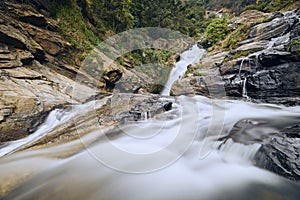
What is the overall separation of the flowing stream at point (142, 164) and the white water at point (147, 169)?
0.01 metres

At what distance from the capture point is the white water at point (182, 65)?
15534 mm

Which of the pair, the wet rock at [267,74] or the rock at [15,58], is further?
the wet rock at [267,74]

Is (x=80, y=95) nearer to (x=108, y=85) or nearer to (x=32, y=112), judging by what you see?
(x=32, y=112)

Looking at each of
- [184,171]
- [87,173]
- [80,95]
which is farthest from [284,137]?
[80,95]

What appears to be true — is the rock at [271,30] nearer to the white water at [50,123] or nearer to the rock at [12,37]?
the white water at [50,123]

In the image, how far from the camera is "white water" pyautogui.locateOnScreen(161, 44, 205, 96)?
15.5 meters

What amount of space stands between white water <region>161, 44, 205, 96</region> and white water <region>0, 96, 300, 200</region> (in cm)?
1008

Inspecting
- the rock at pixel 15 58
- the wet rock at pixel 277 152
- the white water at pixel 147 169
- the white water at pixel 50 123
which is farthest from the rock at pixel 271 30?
the rock at pixel 15 58

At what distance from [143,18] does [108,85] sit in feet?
46.5

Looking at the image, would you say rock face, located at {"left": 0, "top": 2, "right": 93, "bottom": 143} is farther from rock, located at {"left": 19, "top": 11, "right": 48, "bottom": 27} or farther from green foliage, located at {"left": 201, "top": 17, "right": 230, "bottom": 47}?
green foliage, located at {"left": 201, "top": 17, "right": 230, "bottom": 47}

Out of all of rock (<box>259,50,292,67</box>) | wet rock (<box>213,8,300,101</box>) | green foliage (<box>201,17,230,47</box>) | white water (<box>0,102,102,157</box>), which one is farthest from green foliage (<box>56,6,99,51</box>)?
green foliage (<box>201,17,230,47</box>)

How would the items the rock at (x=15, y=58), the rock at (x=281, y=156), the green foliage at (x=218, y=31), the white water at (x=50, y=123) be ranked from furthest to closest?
the green foliage at (x=218, y=31) < the rock at (x=15, y=58) < the white water at (x=50, y=123) < the rock at (x=281, y=156)

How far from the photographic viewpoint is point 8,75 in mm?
5797

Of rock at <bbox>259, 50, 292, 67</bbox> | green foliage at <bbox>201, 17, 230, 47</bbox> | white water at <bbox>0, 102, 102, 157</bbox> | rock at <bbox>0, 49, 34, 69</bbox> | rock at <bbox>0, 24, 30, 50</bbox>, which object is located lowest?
white water at <bbox>0, 102, 102, 157</bbox>
